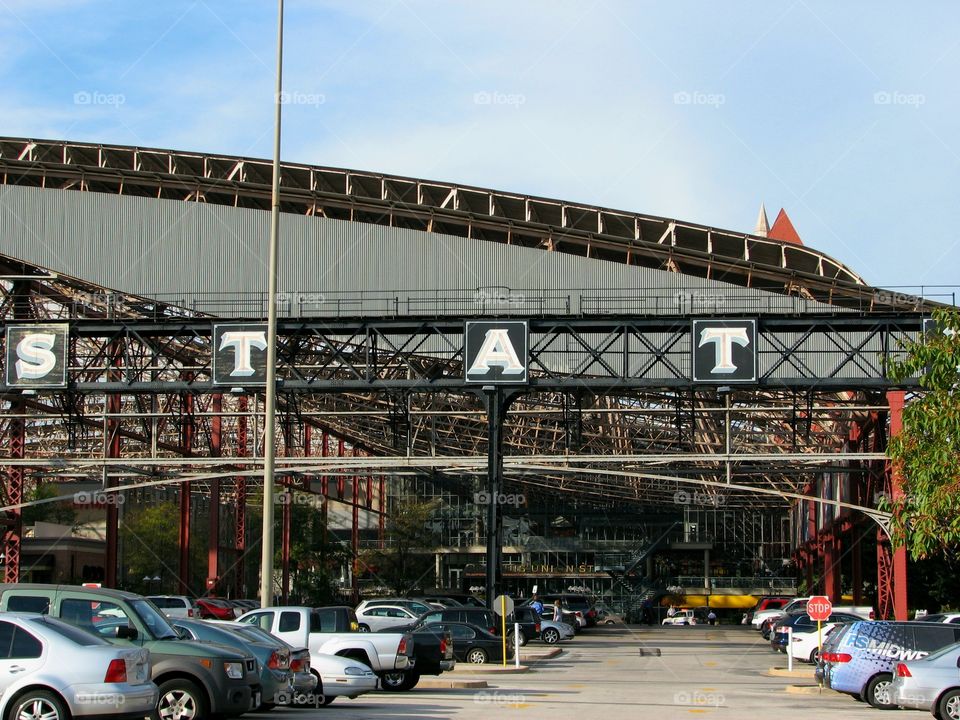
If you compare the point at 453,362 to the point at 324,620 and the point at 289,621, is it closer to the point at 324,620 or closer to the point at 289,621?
the point at 324,620

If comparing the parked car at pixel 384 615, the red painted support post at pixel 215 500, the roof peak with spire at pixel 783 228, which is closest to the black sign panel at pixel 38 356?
the parked car at pixel 384 615

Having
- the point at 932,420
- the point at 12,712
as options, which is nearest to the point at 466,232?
the point at 932,420

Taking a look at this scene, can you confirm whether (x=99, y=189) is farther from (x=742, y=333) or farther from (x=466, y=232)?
(x=742, y=333)

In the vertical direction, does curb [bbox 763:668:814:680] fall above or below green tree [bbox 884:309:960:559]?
below

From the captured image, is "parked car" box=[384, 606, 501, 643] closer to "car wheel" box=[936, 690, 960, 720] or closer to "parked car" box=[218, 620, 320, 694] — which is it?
"parked car" box=[218, 620, 320, 694]

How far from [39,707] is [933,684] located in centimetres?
1404

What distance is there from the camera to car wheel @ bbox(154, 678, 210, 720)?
15.8m

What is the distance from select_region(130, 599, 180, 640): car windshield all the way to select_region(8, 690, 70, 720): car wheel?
Answer: 2.77 meters

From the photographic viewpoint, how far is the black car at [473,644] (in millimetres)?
34188

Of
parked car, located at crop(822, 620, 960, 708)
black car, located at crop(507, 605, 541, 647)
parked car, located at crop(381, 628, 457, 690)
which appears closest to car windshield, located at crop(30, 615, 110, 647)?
parked car, located at crop(381, 628, 457, 690)

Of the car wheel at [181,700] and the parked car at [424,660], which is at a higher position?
the car wheel at [181,700]

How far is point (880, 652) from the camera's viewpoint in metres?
23.4

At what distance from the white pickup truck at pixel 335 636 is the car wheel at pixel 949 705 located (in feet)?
33.6

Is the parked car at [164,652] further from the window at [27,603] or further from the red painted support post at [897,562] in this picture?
the red painted support post at [897,562]
